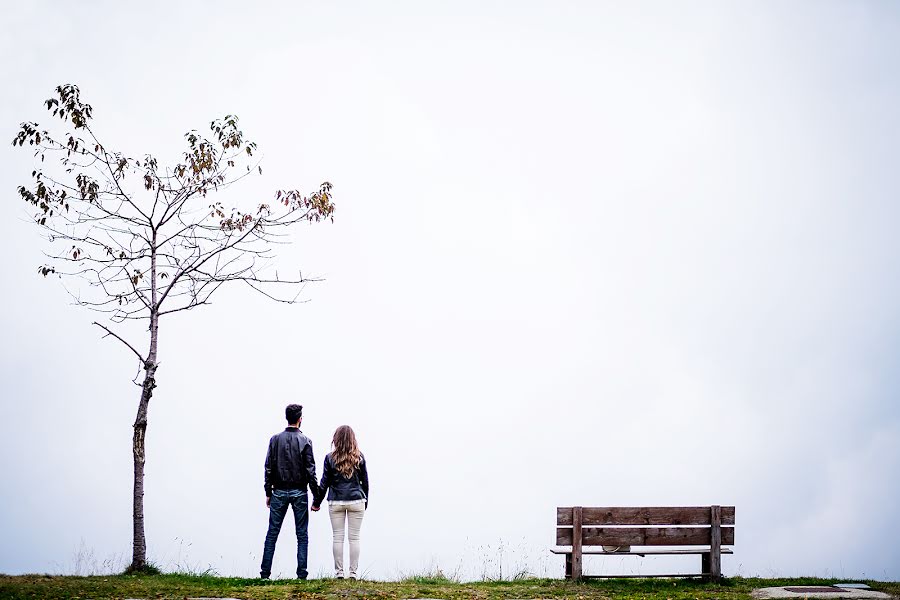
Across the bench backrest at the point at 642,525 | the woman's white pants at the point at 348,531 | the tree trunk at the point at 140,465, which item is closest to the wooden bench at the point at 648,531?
the bench backrest at the point at 642,525

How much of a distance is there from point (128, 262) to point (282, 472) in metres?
4.93

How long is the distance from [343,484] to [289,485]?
0.77 metres

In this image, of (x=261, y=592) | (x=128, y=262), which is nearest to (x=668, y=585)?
(x=261, y=592)

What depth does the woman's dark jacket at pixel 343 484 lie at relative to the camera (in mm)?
11586

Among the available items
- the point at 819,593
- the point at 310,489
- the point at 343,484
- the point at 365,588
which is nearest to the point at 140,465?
the point at 310,489

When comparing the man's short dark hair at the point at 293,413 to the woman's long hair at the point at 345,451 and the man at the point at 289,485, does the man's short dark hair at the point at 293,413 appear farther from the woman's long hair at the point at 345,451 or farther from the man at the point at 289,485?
the woman's long hair at the point at 345,451

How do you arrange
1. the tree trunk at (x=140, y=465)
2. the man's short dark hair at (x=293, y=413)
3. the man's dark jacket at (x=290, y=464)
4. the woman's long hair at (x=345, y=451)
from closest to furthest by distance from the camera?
the woman's long hair at (x=345, y=451)
the man's dark jacket at (x=290, y=464)
the man's short dark hair at (x=293, y=413)
the tree trunk at (x=140, y=465)

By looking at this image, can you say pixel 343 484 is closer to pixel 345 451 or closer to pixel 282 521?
pixel 345 451

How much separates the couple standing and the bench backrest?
2.88 m

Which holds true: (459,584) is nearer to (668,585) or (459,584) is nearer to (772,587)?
(668,585)

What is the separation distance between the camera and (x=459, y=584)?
11.7m

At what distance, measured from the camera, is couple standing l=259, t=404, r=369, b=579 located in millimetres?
11609

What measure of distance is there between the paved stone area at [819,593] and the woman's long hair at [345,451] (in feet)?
17.7

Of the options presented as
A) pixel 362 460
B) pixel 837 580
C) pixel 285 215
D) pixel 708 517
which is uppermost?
pixel 285 215
